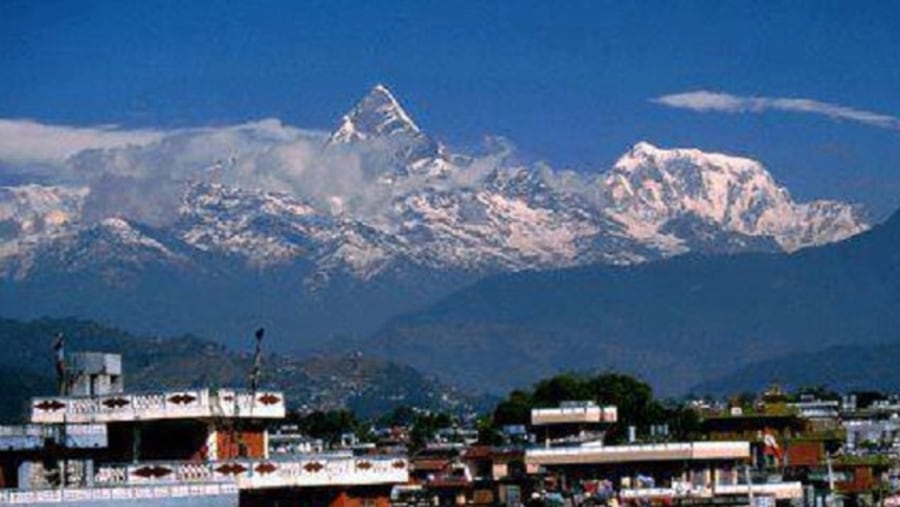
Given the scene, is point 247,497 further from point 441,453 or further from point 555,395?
point 555,395

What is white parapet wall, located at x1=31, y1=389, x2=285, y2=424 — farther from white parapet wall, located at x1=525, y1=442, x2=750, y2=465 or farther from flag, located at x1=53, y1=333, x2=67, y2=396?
white parapet wall, located at x1=525, y1=442, x2=750, y2=465

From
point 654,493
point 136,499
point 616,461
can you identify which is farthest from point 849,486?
point 136,499

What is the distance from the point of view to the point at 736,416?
3905 inches

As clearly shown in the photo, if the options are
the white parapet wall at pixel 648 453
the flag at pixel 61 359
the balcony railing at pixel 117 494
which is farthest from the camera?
the white parapet wall at pixel 648 453

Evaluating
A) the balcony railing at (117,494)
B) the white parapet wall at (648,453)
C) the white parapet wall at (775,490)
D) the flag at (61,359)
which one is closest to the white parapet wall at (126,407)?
the flag at (61,359)

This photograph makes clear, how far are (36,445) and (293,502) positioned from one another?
15.7 feet

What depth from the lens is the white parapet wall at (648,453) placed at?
7238 centimetres

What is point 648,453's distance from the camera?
72438 millimetres

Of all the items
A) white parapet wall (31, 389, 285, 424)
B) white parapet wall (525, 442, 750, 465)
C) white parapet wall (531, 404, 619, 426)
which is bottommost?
white parapet wall (31, 389, 285, 424)

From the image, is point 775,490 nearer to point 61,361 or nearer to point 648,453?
point 648,453

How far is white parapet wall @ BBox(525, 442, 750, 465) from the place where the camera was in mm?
72375

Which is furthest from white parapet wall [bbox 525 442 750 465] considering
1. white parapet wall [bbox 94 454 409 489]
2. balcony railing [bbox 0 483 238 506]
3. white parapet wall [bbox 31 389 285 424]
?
balcony railing [bbox 0 483 238 506]

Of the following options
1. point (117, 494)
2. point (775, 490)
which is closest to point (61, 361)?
point (117, 494)

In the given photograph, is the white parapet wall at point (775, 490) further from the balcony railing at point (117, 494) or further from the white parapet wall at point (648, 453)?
the balcony railing at point (117, 494)
